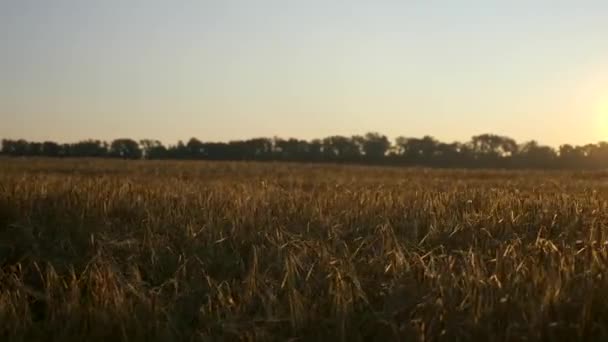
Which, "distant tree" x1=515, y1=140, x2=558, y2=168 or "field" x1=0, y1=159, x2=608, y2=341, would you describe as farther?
"distant tree" x1=515, y1=140, x2=558, y2=168

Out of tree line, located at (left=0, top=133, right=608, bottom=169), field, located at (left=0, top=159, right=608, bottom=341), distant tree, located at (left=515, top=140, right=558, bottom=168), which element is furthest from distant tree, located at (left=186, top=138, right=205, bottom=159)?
field, located at (left=0, top=159, right=608, bottom=341)

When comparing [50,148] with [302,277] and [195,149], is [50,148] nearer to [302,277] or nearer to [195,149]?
[195,149]

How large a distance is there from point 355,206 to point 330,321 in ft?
14.2

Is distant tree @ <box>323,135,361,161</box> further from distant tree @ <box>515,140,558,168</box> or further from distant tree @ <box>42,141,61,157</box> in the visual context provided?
distant tree @ <box>42,141,61,157</box>

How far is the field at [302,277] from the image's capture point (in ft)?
12.3

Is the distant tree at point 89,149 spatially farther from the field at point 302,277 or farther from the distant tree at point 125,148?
the field at point 302,277

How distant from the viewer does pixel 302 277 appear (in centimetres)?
470

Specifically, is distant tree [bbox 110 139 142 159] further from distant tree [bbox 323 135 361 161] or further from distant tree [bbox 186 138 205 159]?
distant tree [bbox 323 135 361 161]

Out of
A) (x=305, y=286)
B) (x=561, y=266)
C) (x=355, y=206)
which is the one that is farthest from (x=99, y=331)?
(x=355, y=206)

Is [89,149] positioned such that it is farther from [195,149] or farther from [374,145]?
[374,145]

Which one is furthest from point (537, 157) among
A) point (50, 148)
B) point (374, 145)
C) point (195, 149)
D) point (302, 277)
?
point (302, 277)

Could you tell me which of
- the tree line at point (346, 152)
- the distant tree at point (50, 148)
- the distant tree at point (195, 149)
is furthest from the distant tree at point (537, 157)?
the distant tree at point (50, 148)

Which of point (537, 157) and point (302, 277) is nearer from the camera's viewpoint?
point (302, 277)

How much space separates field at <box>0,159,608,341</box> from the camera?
3.76m
